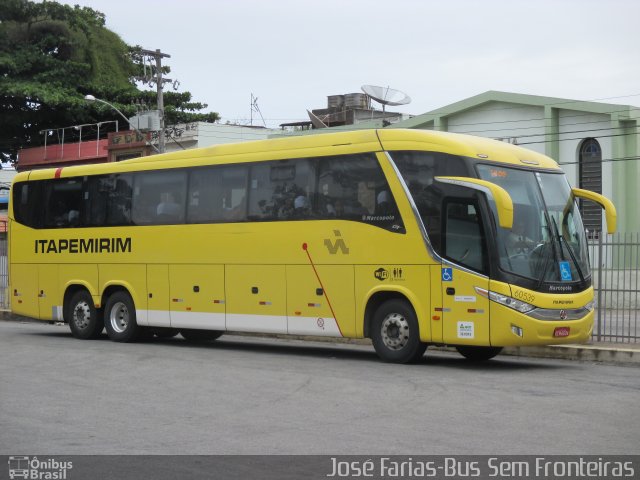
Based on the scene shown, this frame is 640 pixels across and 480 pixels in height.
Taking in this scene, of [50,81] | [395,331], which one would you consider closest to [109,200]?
[395,331]

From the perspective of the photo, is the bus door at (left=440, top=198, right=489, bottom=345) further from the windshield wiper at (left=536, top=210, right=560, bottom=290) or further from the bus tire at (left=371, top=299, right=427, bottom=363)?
the windshield wiper at (left=536, top=210, right=560, bottom=290)

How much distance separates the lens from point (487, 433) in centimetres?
928

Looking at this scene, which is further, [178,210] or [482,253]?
[178,210]

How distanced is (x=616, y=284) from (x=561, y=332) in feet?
11.3

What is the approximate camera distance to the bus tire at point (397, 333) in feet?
50.7

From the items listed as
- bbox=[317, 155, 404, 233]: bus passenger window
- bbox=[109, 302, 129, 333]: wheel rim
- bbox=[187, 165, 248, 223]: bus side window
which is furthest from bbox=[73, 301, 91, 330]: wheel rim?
bbox=[317, 155, 404, 233]: bus passenger window

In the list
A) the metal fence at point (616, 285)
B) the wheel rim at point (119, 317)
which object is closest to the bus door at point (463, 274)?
the metal fence at point (616, 285)

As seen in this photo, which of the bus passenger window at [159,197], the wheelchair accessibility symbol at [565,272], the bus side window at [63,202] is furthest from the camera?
the bus side window at [63,202]

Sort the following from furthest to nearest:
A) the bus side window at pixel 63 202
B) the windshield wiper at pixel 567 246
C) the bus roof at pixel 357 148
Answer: the bus side window at pixel 63 202
the bus roof at pixel 357 148
the windshield wiper at pixel 567 246

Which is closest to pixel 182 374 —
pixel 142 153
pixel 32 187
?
pixel 32 187

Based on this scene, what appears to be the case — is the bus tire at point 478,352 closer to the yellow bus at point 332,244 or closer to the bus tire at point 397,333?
the yellow bus at point 332,244

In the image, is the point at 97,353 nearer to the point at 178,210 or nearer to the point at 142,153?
the point at 178,210

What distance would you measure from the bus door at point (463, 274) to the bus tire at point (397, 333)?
61 cm
